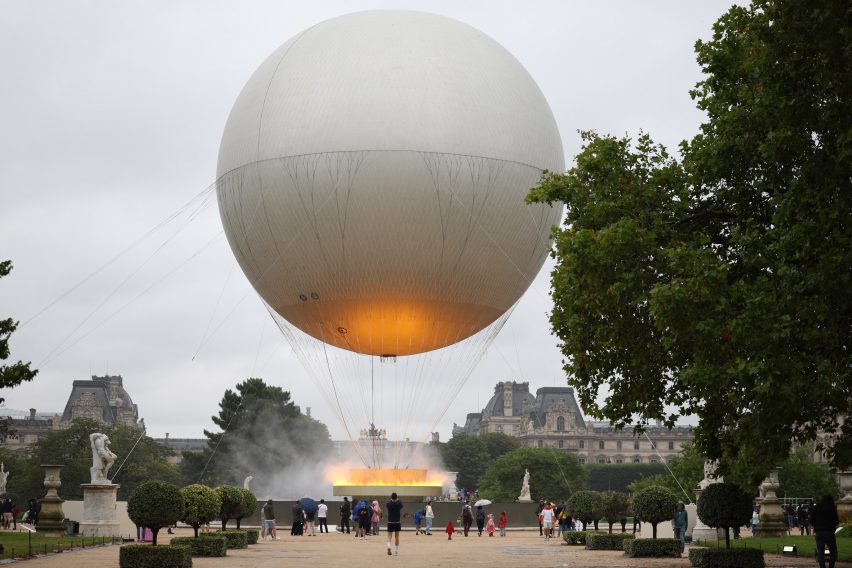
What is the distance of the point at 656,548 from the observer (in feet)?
104

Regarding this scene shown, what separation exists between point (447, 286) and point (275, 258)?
19.9ft

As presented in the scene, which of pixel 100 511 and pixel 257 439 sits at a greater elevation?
pixel 257 439

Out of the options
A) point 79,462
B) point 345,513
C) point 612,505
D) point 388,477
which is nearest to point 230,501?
point 388,477

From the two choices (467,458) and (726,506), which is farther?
(467,458)

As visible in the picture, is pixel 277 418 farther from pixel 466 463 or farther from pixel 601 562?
pixel 601 562

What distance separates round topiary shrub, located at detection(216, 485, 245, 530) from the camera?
37.0 meters

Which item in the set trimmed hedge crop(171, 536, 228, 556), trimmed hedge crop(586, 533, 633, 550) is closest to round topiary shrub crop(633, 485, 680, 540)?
trimmed hedge crop(586, 533, 633, 550)

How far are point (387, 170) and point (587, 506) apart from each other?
47.7 ft

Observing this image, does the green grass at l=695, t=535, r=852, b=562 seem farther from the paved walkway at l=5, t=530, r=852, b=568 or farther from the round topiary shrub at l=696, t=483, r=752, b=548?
the round topiary shrub at l=696, t=483, r=752, b=548

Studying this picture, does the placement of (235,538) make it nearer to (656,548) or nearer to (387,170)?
(387,170)

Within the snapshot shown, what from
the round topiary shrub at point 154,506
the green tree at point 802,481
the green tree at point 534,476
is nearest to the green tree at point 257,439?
the green tree at point 534,476

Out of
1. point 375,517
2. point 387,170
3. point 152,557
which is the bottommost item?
point 152,557

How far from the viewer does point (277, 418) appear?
5295 inches

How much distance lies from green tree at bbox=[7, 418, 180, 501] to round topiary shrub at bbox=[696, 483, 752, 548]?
94.9 meters
